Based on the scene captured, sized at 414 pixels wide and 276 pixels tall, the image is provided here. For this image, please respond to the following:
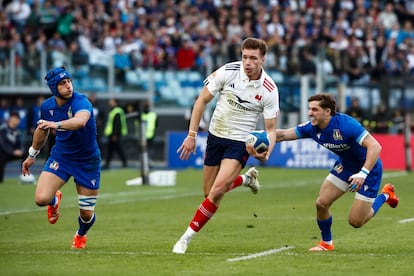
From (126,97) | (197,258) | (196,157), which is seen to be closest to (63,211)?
(197,258)

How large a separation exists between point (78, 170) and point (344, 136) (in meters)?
3.14

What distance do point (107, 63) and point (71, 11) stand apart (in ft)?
14.4

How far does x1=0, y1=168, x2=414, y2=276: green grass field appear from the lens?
37.5 ft

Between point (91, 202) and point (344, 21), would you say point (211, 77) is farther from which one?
point (344, 21)

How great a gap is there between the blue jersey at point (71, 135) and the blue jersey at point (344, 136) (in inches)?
96.3

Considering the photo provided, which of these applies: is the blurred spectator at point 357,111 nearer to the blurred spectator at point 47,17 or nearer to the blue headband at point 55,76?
the blurred spectator at point 47,17

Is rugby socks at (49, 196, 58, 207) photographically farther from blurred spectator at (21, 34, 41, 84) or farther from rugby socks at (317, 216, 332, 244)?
blurred spectator at (21, 34, 41, 84)

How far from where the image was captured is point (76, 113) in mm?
12930

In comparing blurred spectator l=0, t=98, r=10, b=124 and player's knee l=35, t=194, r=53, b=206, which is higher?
player's knee l=35, t=194, r=53, b=206

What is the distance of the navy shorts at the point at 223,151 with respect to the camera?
13.0 metres

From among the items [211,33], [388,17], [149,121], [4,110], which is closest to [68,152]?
[149,121]

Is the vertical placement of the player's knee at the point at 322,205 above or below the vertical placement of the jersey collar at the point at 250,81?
below

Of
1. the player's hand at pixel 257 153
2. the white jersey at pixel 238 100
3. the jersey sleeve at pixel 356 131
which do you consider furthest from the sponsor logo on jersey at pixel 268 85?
the jersey sleeve at pixel 356 131

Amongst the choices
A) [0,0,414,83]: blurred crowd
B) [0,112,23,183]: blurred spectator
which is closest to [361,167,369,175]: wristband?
[0,112,23,183]: blurred spectator
